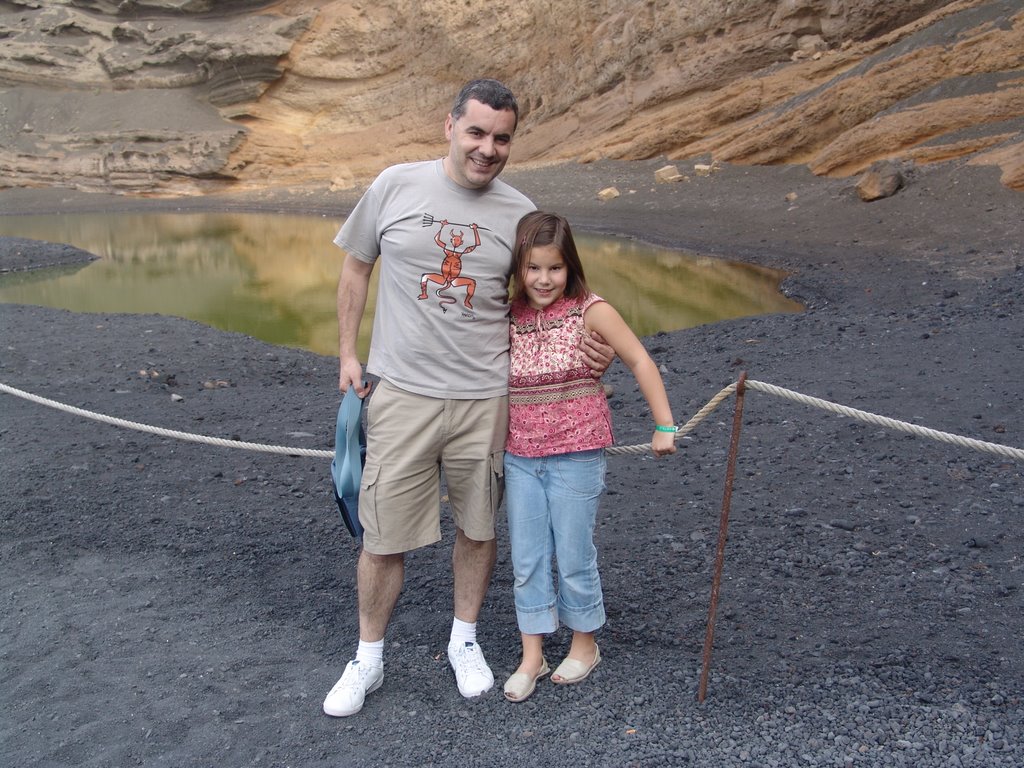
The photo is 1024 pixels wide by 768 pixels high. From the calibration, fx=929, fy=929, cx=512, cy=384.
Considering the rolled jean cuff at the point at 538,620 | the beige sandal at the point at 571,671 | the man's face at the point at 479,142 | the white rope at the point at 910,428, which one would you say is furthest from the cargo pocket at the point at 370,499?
the white rope at the point at 910,428

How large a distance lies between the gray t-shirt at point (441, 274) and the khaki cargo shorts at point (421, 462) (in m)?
0.06

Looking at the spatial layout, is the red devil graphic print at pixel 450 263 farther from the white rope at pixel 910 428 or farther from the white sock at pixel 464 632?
the white sock at pixel 464 632

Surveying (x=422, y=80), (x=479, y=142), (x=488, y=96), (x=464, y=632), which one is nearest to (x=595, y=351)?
(x=479, y=142)

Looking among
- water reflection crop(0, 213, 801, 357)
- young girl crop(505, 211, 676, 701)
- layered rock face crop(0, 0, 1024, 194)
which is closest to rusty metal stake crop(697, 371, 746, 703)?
young girl crop(505, 211, 676, 701)

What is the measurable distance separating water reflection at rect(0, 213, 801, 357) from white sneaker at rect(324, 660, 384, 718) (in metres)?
8.31

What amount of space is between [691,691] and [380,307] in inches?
65.1

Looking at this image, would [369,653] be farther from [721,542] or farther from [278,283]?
[278,283]

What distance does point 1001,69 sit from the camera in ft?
57.5

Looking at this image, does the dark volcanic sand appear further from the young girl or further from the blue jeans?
the young girl

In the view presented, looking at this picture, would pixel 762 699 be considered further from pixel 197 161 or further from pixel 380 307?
pixel 197 161

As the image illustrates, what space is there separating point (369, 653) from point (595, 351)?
49.5 inches

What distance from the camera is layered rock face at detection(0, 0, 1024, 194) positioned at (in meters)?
20.5

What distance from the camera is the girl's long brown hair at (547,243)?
2844mm

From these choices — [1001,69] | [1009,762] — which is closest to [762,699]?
[1009,762]
